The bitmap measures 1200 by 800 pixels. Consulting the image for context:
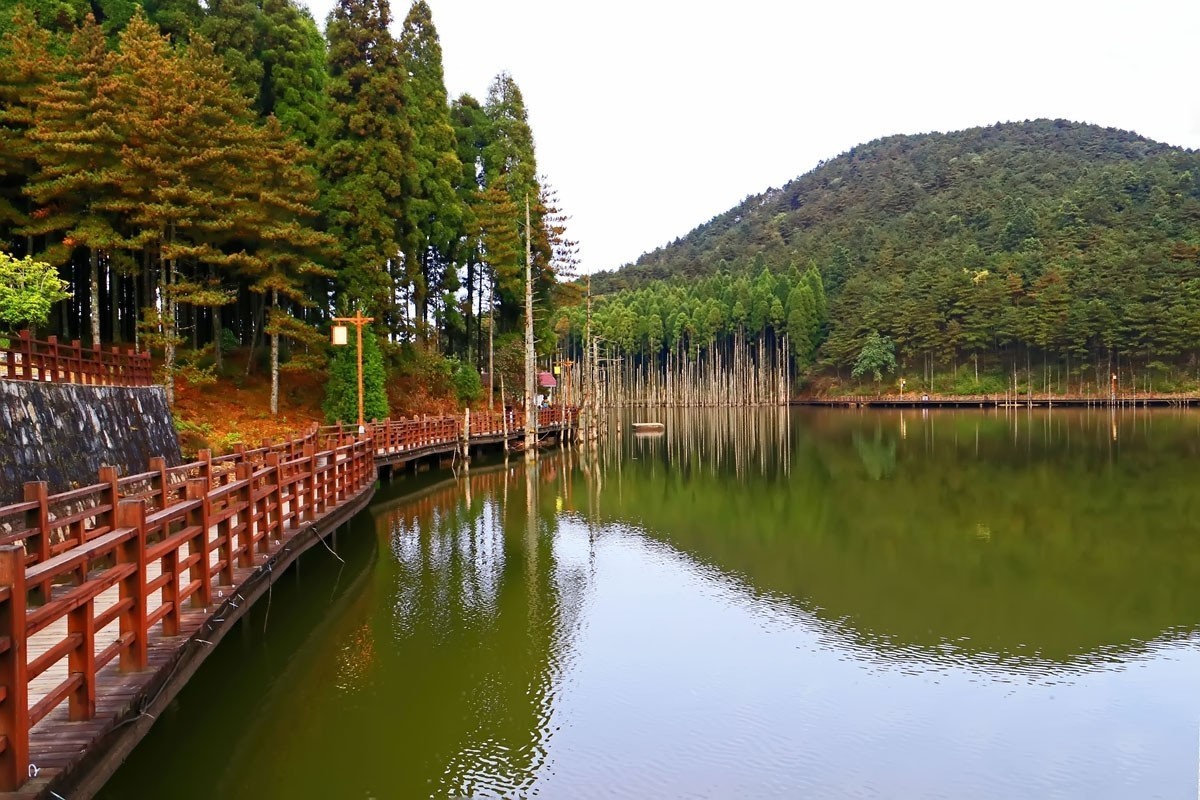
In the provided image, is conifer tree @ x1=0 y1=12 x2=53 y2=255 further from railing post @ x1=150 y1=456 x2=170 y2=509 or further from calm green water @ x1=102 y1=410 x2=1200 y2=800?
railing post @ x1=150 y1=456 x2=170 y2=509

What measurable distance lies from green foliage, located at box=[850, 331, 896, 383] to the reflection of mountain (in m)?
48.5

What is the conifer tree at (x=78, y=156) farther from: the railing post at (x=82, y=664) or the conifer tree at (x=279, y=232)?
the railing post at (x=82, y=664)

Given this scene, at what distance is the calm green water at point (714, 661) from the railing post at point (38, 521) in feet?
5.77

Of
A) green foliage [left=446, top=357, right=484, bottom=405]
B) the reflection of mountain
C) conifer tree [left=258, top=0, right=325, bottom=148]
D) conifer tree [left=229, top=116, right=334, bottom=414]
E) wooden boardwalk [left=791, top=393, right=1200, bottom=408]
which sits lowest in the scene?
the reflection of mountain

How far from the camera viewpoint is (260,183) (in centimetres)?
2545

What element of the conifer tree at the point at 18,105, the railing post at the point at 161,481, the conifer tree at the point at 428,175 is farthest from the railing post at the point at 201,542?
the conifer tree at the point at 428,175

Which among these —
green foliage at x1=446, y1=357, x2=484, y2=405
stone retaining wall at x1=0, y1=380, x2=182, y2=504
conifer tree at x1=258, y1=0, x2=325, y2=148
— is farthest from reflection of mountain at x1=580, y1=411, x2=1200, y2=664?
conifer tree at x1=258, y1=0, x2=325, y2=148

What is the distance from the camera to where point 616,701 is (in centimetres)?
759

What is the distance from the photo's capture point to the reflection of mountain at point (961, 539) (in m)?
9.97

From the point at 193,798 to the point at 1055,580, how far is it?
37.3 ft

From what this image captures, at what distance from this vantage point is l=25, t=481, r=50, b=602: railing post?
6.36 m

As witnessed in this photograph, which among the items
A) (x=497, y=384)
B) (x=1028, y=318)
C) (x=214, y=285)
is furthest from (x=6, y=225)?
(x=1028, y=318)

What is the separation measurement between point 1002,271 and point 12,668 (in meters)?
85.8

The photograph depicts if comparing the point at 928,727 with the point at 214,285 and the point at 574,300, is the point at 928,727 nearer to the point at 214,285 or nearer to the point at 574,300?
the point at 214,285
